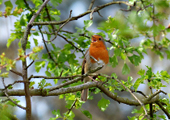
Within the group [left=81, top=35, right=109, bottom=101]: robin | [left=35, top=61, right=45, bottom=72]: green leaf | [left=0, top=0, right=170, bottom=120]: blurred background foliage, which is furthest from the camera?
[left=81, top=35, right=109, bottom=101]: robin

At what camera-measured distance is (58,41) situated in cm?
814

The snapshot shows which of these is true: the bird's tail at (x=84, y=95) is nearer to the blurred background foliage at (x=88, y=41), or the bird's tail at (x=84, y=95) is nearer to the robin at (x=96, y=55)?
the blurred background foliage at (x=88, y=41)

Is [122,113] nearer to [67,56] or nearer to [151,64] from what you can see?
[151,64]

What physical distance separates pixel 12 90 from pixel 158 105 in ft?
6.42

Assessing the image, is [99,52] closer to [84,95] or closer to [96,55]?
[96,55]

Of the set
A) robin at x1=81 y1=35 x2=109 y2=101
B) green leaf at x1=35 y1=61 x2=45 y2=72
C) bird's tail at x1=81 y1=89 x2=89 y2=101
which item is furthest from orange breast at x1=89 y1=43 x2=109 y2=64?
green leaf at x1=35 y1=61 x2=45 y2=72

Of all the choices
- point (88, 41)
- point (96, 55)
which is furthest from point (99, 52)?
point (88, 41)

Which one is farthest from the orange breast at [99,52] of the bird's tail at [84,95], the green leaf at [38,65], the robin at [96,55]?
the green leaf at [38,65]

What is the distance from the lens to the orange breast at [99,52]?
13.0 feet

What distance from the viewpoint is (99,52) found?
407cm

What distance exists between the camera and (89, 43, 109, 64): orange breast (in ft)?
13.0

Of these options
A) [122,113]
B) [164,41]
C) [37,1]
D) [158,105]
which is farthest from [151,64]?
[37,1]

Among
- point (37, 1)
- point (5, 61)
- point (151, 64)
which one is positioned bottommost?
point (5, 61)

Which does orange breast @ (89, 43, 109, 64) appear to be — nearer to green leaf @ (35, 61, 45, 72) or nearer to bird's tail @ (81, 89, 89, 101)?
bird's tail @ (81, 89, 89, 101)
